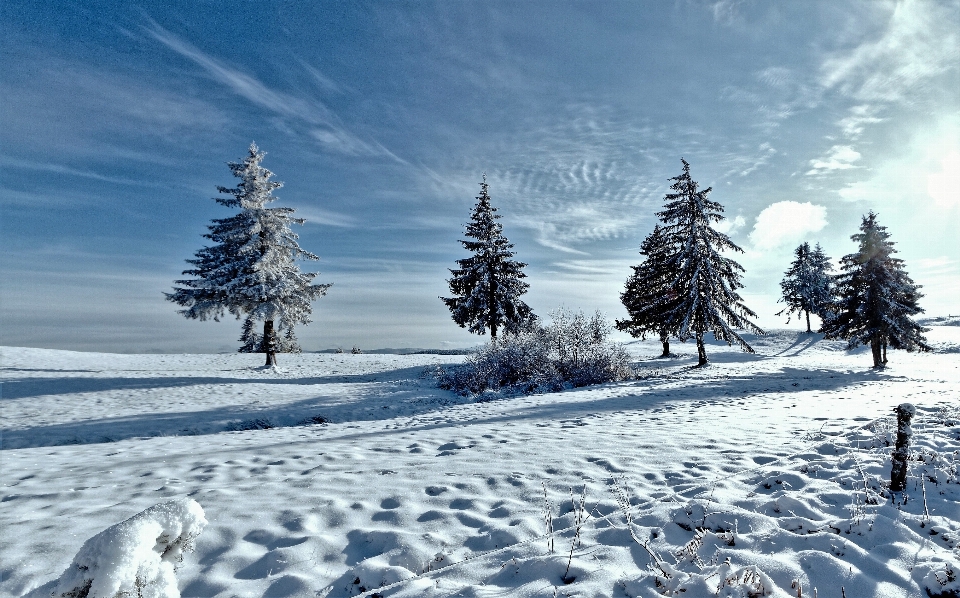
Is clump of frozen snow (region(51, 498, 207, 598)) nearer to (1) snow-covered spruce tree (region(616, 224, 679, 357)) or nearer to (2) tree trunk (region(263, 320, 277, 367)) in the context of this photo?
(2) tree trunk (region(263, 320, 277, 367))

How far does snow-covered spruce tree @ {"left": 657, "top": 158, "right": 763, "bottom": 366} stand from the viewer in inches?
969

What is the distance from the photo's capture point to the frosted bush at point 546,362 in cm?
1730

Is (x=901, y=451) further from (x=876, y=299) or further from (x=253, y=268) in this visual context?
(x=876, y=299)

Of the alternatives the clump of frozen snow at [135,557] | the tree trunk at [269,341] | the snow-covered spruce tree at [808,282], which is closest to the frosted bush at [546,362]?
the tree trunk at [269,341]

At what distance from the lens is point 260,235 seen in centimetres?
2339

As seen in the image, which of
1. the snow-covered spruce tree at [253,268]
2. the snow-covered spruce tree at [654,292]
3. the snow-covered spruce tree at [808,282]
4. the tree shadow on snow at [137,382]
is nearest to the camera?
the tree shadow on snow at [137,382]

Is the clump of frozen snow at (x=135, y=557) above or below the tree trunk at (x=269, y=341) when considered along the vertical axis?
below

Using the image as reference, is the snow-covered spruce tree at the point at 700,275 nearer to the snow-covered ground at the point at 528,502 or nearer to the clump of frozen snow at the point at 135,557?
the snow-covered ground at the point at 528,502

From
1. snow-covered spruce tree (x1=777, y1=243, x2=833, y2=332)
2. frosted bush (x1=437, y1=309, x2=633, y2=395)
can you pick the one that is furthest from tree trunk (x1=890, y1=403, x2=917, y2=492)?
snow-covered spruce tree (x1=777, y1=243, x2=833, y2=332)

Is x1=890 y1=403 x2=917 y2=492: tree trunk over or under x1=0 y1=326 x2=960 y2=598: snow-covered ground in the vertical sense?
over

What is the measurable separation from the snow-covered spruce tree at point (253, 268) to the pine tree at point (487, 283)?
10.6 metres

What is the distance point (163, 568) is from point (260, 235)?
2395 cm

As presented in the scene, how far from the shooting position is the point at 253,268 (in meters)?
21.5

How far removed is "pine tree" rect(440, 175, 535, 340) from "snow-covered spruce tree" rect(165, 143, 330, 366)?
10.6 metres
